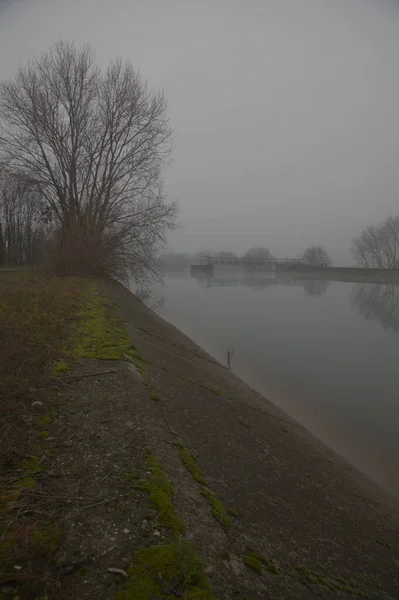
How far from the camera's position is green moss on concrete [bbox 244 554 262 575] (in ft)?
7.61

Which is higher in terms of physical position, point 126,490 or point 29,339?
point 29,339

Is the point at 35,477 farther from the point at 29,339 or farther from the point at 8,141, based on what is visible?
the point at 8,141

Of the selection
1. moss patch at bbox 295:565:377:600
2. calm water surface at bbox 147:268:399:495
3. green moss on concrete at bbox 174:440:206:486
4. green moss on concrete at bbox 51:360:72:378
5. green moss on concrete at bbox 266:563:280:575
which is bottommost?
calm water surface at bbox 147:268:399:495

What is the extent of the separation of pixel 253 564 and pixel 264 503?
1.11 meters

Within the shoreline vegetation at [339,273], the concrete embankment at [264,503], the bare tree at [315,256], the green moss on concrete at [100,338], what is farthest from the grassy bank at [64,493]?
the bare tree at [315,256]

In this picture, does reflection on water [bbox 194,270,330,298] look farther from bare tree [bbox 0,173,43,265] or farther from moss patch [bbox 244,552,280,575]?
moss patch [bbox 244,552,280,575]

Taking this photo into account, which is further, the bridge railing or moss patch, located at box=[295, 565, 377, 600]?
the bridge railing

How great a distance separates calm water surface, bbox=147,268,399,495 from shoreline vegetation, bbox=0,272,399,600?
2.17 m

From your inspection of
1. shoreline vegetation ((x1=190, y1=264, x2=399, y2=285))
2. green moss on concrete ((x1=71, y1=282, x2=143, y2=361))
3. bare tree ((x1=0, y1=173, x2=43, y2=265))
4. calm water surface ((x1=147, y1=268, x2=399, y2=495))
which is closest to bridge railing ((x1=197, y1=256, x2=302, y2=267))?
shoreline vegetation ((x1=190, y1=264, x2=399, y2=285))

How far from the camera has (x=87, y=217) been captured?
63.4 feet

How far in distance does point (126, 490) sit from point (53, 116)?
21.7 meters

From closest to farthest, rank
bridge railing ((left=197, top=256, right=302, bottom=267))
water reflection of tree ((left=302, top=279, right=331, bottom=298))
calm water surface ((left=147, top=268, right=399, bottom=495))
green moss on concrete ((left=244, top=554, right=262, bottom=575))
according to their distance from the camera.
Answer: green moss on concrete ((left=244, top=554, right=262, bottom=575)) < calm water surface ((left=147, top=268, right=399, bottom=495)) < water reflection of tree ((left=302, top=279, right=331, bottom=298)) < bridge railing ((left=197, top=256, right=302, bottom=267))

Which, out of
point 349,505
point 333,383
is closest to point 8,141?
point 333,383

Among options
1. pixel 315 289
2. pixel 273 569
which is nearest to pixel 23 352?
pixel 273 569
